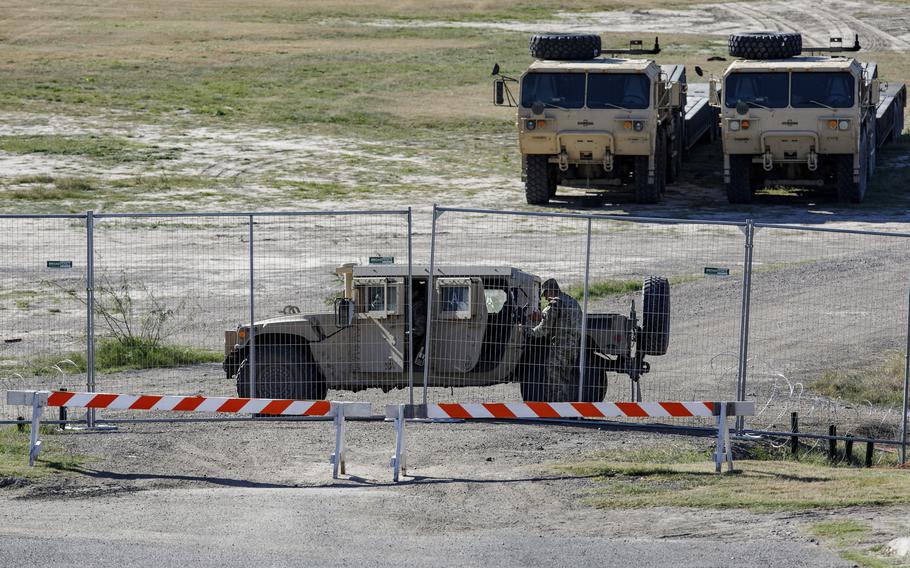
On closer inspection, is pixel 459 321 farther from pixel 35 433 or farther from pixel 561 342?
pixel 35 433

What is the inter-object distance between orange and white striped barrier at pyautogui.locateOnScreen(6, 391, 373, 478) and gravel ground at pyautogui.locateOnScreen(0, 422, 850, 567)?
0.43 meters

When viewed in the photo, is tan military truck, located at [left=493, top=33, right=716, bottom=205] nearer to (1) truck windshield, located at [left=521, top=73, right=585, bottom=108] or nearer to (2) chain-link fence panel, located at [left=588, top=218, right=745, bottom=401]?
(1) truck windshield, located at [left=521, top=73, right=585, bottom=108]

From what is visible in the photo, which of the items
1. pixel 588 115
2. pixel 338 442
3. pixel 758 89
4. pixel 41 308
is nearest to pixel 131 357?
pixel 41 308

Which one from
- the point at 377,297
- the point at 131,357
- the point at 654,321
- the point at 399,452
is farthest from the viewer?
the point at 131,357

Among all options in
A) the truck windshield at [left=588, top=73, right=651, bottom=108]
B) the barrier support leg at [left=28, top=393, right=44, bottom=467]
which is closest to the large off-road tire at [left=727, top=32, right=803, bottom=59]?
the truck windshield at [left=588, top=73, right=651, bottom=108]

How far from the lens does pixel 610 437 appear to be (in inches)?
488

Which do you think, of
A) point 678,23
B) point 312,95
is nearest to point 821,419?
point 312,95

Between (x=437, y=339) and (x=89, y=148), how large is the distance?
20.8m

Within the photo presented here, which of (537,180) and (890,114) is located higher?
(890,114)

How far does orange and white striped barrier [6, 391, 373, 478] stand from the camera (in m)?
11.0

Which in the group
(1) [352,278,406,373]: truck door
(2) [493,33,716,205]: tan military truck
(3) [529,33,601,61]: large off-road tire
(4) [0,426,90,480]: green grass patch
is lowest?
(4) [0,426,90,480]: green grass patch

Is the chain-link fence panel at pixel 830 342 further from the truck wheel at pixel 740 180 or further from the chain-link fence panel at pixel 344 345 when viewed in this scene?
the truck wheel at pixel 740 180

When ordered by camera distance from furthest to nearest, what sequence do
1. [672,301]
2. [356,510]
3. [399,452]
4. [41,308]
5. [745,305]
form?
[672,301] < [41,308] < [745,305] < [399,452] < [356,510]

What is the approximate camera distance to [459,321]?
12.9m
